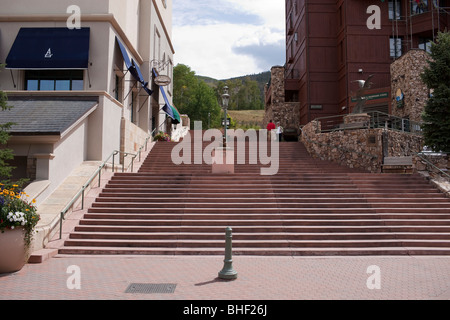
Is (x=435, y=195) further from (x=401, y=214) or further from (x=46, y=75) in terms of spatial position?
(x=46, y=75)

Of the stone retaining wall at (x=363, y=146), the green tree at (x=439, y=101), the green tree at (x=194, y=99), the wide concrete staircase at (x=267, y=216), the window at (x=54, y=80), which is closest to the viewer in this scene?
the wide concrete staircase at (x=267, y=216)

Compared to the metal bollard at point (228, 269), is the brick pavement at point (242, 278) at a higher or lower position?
lower

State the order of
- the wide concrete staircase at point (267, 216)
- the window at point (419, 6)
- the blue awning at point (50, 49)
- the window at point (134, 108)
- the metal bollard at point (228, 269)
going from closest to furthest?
the metal bollard at point (228, 269) → the wide concrete staircase at point (267, 216) → the blue awning at point (50, 49) → the window at point (134, 108) → the window at point (419, 6)

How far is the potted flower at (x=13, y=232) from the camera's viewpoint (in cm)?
761

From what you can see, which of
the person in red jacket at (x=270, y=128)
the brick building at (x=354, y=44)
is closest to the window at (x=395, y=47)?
the brick building at (x=354, y=44)

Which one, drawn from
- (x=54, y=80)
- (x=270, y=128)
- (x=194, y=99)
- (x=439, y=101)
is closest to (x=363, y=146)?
(x=439, y=101)

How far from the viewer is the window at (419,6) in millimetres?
28017

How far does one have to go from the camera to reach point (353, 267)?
27.2ft

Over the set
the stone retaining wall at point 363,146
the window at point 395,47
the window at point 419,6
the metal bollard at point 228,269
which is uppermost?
the window at point 419,6

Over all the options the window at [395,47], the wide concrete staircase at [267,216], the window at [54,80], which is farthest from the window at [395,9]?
the window at [54,80]

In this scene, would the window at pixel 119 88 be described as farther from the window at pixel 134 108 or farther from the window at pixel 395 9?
the window at pixel 395 9

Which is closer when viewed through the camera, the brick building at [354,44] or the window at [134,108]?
the window at [134,108]

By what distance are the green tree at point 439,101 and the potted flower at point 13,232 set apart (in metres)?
17.3

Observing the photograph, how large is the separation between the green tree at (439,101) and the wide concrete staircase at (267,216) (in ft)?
13.4
